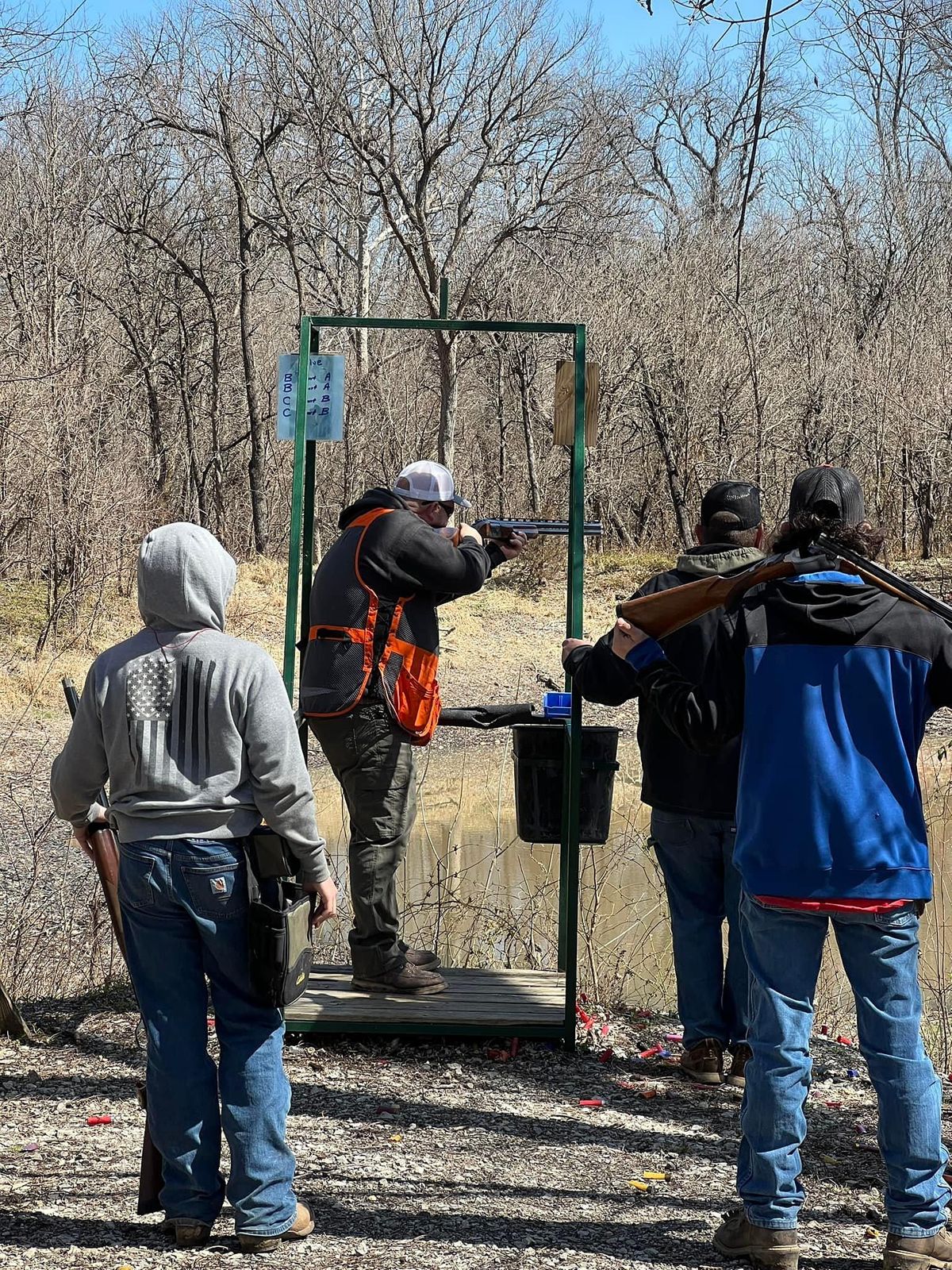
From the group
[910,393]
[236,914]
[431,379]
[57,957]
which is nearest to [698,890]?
[236,914]

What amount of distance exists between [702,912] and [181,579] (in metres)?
2.37

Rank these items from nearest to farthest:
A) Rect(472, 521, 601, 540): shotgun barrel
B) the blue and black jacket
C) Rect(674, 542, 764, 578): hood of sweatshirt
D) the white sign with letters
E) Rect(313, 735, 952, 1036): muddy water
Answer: the blue and black jacket < Rect(674, 542, 764, 578): hood of sweatshirt < Rect(472, 521, 601, 540): shotgun barrel < the white sign with letters < Rect(313, 735, 952, 1036): muddy water

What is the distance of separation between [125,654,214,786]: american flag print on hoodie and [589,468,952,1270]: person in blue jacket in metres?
1.34

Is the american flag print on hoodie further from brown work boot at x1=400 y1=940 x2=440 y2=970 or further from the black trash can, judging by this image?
brown work boot at x1=400 y1=940 x2=440 y2=970

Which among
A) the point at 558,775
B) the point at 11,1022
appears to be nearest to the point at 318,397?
the point at 558,775

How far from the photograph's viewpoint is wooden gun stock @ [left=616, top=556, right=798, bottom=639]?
11.3 ft

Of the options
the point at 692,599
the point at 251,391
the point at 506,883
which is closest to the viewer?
the point at 692,599

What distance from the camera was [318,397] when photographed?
17.7 feet

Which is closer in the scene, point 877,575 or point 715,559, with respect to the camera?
point 877,575

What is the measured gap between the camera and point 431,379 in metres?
Result: 34.2

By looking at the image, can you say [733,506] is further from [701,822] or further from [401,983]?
[401,983]

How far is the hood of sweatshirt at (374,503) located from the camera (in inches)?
195

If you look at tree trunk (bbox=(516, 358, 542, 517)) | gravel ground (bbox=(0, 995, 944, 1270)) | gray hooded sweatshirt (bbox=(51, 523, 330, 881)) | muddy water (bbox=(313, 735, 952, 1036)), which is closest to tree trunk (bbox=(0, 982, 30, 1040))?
gravel ground (bbox=(0, 995, 944, 1270))

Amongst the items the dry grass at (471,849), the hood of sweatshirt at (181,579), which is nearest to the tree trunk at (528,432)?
the dry grass at (471,849)
